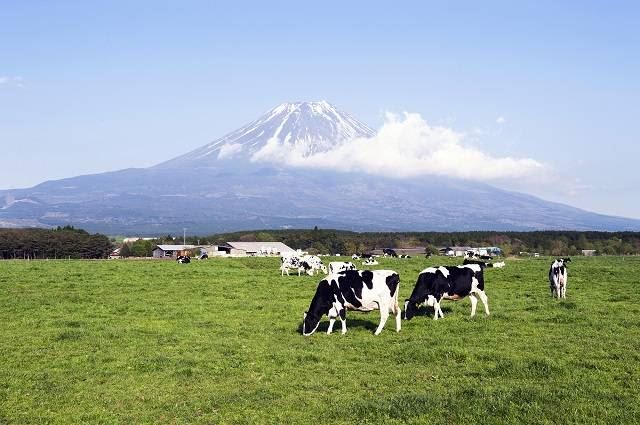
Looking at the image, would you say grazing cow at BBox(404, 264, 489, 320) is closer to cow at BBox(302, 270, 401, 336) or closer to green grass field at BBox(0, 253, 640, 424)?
green grass field at BBox(0, 253, 640, 424)

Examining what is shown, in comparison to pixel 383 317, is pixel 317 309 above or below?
above

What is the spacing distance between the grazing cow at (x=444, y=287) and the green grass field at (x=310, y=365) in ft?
1.42

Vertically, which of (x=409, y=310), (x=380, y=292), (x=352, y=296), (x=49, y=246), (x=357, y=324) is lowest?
(x=357, y=324)

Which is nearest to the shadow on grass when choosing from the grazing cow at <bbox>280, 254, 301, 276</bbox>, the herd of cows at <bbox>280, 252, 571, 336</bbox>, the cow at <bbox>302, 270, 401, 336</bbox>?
the herd of cows at <bbox>280, 252, 571, 336</bbox>

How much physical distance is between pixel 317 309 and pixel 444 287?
3959 millimetres

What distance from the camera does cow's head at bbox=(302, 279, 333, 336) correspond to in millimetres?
15289

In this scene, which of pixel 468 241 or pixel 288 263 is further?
pixel 468 241

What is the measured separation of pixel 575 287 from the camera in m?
26.0

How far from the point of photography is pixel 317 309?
50.9ft

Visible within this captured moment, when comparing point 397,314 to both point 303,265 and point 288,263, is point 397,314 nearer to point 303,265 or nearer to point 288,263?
point 303,265

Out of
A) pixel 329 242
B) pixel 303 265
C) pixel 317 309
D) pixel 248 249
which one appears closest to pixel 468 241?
pixel 329 242

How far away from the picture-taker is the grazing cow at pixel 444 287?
17.2m

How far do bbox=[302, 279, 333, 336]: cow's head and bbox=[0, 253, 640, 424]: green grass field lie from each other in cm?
41

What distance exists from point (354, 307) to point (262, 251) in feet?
238
